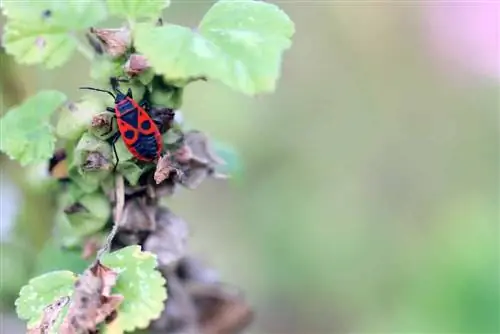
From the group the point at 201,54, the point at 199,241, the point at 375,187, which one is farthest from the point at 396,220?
the point at 201,54

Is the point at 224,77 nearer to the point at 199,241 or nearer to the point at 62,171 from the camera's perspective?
the point at 62,171

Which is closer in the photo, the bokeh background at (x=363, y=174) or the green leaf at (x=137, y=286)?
the green leaf at (x=137, y=286)

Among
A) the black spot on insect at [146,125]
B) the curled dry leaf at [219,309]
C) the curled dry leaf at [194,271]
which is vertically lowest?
the curled dry leaf at [219,309]

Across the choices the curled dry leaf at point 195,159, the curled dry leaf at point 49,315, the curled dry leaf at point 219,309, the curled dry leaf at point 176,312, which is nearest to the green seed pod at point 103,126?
the curled dry leaf at point 195,159

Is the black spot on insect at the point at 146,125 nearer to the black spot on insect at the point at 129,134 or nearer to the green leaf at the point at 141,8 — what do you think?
the black spot on insect at the point at 129,134

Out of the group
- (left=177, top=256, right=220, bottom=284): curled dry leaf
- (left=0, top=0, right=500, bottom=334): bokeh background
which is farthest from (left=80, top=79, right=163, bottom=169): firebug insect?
(left=0, top=0, right=500, bottom=334): bokeh background

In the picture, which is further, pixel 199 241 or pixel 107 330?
pixel 199 241
